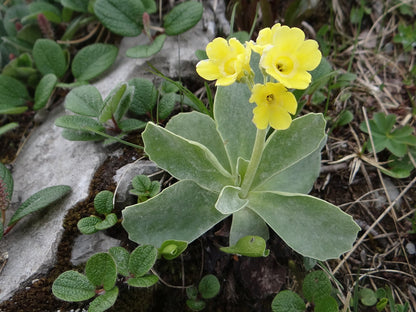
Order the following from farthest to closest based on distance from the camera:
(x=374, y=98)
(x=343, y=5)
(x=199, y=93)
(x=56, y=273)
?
(x=343, y=5) < (x=374, y=98) < (x=199, y=93) < (x=56, y=273)

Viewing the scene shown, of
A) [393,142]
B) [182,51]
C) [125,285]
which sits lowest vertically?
[393,142]

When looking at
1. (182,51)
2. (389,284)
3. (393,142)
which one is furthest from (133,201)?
(393,142)

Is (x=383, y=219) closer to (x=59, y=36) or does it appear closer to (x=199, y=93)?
(x=199, y=93)

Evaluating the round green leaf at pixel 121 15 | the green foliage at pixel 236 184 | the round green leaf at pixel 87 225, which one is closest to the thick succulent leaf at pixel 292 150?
the green foliage at pixel 236 184

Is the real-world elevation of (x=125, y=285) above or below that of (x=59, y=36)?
below

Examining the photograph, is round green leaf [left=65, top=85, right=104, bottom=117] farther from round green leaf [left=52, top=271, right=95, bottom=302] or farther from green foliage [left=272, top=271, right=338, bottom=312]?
green foliage [left=272, top=271, right=338, bottom=312]

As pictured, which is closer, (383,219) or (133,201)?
(133,201)

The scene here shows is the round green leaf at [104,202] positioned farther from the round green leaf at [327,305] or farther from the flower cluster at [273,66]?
the round green leaf at [327,305]
